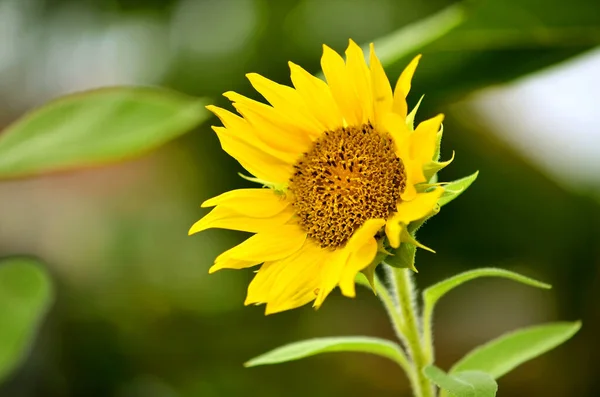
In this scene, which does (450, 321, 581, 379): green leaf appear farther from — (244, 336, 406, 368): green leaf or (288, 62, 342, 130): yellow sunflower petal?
(288, 62, 342, 130): yellow sunflower petal

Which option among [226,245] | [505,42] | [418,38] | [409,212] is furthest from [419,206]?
[226,245]

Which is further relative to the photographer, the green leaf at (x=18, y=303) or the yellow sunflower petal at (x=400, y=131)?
the green leaf at (x=18, y=303)

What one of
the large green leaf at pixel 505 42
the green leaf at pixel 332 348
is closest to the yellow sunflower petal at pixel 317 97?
the green leaf at pixel 332 348

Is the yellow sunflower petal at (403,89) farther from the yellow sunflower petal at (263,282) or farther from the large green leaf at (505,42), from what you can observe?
the large green leaf at (505,42)

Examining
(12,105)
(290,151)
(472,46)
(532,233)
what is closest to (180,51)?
(12,105)

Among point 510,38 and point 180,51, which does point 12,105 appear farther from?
point 510,38

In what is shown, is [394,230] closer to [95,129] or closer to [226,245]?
[95,129]
